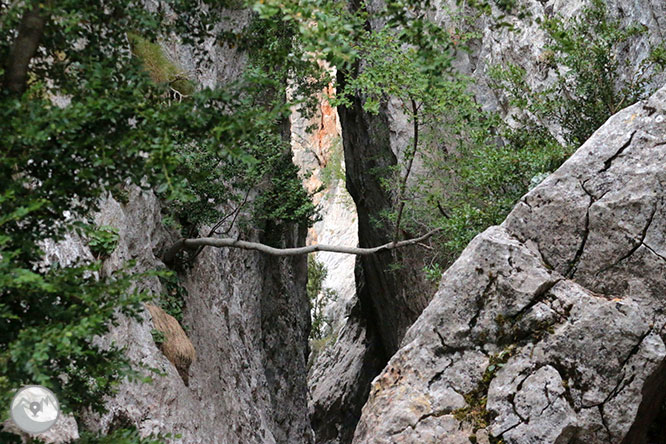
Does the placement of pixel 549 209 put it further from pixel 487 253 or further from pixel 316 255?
pixel 316 255

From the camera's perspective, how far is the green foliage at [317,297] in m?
34.0

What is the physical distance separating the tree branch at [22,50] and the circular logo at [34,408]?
1.55 metres

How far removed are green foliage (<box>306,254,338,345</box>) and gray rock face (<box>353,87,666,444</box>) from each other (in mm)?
27232

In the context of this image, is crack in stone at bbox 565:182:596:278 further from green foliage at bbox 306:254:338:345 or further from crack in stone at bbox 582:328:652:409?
green foliage at bbox 306:254:338:345

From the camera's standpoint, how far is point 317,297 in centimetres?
3594

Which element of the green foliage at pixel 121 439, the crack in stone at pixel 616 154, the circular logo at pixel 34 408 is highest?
the crack in stone at pixel 616 154

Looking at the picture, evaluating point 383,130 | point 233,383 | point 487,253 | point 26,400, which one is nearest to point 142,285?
point 233,383

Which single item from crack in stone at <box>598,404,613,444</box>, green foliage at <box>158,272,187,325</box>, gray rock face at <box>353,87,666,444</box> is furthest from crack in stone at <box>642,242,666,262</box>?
green foliage at <box>158,272,187,325</box>

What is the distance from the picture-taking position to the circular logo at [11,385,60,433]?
2.81m

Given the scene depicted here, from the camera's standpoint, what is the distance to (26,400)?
2854mm

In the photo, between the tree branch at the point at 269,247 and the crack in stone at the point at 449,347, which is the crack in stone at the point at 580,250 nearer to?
the crack in stone at the point at 449,347

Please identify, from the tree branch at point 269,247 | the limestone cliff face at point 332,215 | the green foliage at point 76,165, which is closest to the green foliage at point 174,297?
the tree branch at point 269,247

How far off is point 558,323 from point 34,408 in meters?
4.57

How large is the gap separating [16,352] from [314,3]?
6.95 ft
